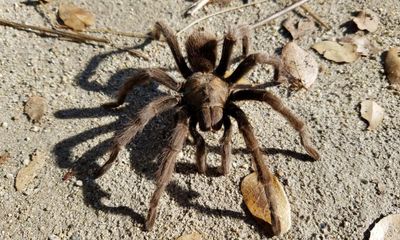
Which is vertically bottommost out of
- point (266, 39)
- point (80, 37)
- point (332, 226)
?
point (332, 226)

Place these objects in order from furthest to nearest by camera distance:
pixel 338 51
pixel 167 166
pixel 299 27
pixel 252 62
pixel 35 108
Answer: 1. pixel 299 27
2. pixel 338 51
3. pixel 35 108
4. pixel 252 62
5. pixel 167 166

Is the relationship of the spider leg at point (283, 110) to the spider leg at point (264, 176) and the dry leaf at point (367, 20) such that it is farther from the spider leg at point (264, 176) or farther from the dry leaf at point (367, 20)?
the dry leaf at point (367, 20)

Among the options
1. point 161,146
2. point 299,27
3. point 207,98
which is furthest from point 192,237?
point 299,27

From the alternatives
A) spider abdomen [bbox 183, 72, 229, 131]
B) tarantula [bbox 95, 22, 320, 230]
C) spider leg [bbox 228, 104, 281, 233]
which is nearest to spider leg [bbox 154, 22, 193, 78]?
tarantula [bbox 95, 22, 320, 230]

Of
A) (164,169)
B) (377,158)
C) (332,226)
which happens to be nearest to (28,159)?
(164,169)

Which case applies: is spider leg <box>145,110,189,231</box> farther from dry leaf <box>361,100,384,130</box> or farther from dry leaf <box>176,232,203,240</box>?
dry leaf <box>361,100,384,130</box>

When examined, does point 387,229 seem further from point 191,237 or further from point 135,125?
point 135,125

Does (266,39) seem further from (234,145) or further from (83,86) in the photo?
(83,86)
